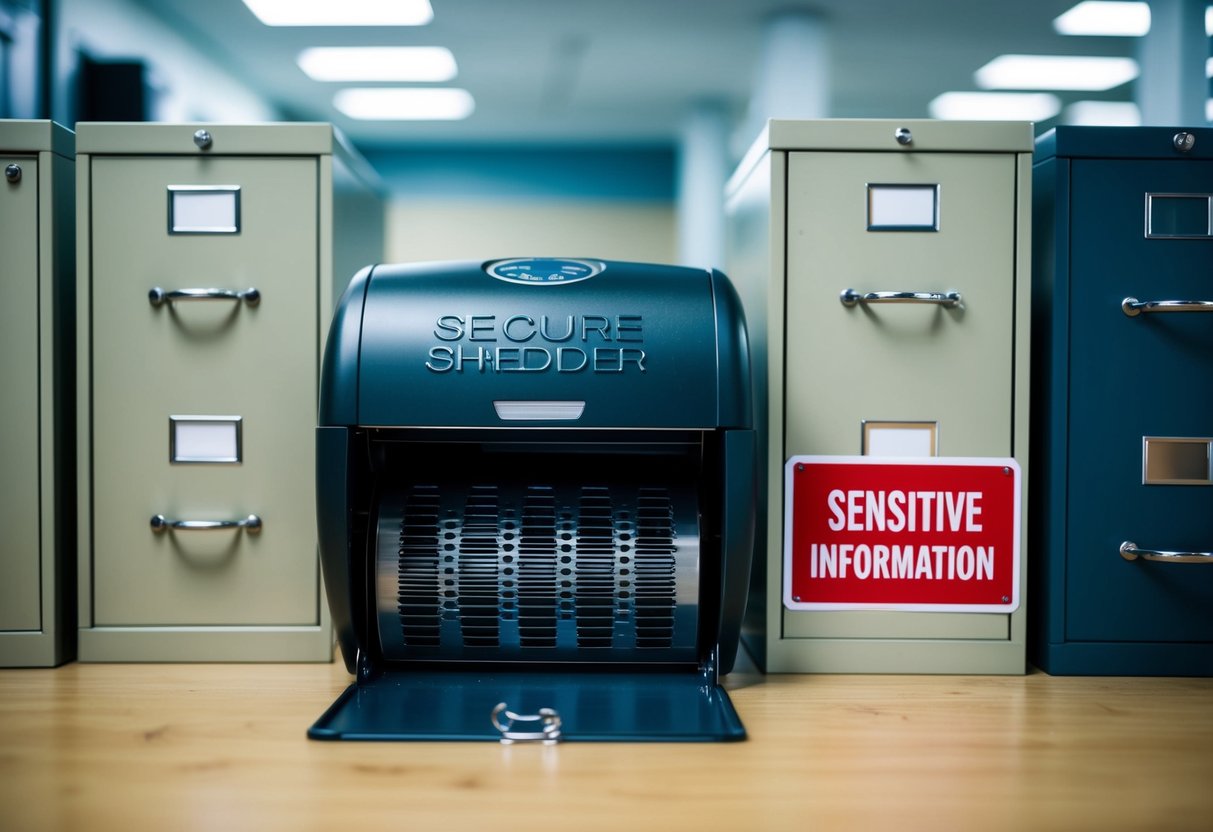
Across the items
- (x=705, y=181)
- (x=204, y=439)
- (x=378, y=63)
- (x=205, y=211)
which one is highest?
(x=378, y=63)

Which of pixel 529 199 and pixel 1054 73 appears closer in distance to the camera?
pixel 1054 73

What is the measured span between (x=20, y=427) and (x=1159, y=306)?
1130 millimetres

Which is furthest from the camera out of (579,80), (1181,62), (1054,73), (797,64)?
(579,80)

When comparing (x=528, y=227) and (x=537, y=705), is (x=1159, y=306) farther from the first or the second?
(x=528, y=227)

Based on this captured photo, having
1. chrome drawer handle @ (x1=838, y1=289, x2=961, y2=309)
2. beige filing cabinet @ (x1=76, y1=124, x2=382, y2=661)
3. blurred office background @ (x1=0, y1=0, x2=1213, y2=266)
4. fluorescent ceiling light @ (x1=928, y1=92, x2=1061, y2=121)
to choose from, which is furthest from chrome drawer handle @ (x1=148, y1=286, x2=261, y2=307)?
fluorescent ceiling light @ (x1=928, y1=92, x2=1061, y2=121)

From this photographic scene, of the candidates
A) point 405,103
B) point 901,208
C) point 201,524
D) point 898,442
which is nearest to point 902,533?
point 898,442

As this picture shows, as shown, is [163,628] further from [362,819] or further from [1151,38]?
[1151,38]

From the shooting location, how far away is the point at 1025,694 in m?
0.81

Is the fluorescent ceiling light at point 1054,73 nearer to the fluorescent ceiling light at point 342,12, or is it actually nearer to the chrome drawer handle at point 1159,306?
the fluorescent ceiling light at point 342,12

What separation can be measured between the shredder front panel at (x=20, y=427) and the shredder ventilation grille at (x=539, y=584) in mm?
381

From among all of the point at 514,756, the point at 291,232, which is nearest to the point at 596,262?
the point at 291,232

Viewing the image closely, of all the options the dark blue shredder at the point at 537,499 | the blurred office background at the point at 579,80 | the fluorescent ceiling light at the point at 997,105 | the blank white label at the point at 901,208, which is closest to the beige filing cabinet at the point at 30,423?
the dark blue shredder at the point at 537,499

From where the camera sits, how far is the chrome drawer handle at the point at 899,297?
0.85m

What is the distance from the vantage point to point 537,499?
0.82 m
